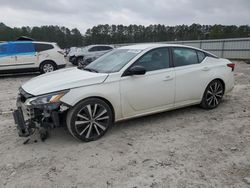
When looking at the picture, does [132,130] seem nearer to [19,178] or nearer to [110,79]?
[110,79]

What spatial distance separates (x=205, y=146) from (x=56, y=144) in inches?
91.3

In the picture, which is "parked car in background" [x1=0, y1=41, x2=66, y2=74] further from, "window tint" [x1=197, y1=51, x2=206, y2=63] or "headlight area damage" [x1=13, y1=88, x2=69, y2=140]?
"window tint" [x1=197, y1=51, x2=206, y2=63]

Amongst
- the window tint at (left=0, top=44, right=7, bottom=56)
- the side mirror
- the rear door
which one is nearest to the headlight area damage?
the side mirror

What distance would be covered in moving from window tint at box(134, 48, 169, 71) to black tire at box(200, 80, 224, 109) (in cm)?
125

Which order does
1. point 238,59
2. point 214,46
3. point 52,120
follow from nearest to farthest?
point 52,120 < point 238,59 < point 214,46

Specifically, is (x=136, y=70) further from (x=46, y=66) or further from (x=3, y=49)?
(x=3, y=49)

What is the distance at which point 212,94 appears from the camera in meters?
5.31

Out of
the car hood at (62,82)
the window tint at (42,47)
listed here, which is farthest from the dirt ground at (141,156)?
the window tint at (42,47)

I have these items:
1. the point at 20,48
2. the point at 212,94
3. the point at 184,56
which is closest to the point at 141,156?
the point at 184,56

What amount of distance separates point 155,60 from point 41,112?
89.1 inches

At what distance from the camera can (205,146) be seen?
3654mm

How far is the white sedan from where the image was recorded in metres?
3.66

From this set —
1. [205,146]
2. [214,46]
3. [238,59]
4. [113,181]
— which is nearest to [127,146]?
[113,181]

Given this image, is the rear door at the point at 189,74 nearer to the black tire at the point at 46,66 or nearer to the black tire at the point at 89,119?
the black tire at the point at 89,119
